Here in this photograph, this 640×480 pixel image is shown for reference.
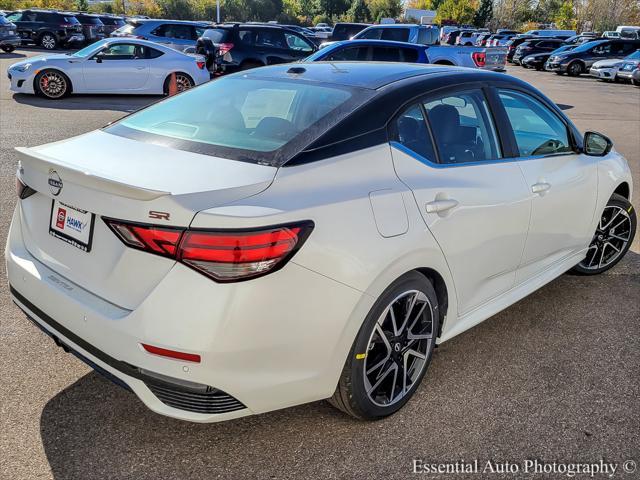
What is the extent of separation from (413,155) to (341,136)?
413 millimetres

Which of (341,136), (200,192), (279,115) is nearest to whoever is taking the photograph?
(200,192)

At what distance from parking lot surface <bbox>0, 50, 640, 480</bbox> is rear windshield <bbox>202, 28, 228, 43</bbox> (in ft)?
41.8

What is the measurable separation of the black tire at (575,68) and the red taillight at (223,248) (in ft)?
99.2

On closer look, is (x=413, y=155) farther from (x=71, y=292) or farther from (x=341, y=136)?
(x=71, y=292)

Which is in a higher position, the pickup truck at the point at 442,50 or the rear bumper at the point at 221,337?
the pickup truck at the point at 442,50

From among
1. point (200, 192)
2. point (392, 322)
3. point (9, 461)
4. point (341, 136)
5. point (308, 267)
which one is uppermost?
point (341, 136)

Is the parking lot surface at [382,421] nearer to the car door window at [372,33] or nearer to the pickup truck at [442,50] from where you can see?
the pickup truck at [442,50]

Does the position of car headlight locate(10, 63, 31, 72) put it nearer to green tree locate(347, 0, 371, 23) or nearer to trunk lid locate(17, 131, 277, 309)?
trunk lid locate(17, 131, 277, 309)

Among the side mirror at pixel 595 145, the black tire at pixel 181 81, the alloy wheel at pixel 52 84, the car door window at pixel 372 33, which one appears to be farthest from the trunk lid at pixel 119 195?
the car door window at pixel 372 33

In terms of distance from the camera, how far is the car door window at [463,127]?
10.1 ft

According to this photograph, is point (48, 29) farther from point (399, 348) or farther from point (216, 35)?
point (399, 348)

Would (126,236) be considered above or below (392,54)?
below

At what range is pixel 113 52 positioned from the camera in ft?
43.8

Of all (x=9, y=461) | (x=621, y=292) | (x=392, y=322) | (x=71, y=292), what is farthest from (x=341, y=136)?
(x=621, y=292)
